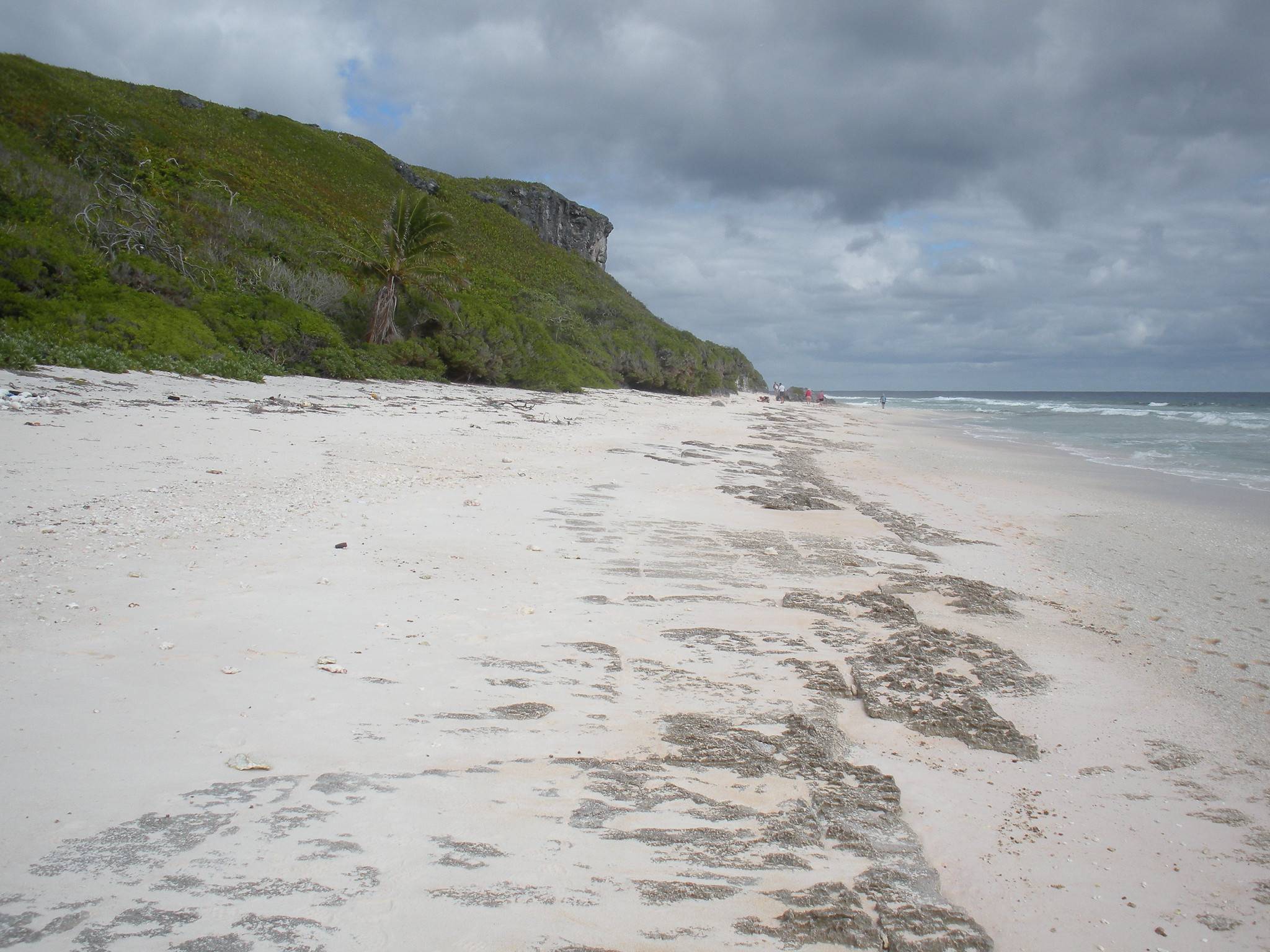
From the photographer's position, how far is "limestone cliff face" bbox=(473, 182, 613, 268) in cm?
5975

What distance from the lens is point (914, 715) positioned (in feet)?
11.1

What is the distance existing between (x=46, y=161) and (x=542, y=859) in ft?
70.1

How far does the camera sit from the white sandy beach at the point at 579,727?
1.96 m

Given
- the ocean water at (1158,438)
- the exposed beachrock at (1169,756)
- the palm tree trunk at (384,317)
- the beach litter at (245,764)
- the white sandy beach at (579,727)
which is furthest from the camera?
the palm tree trunk at (384,317)

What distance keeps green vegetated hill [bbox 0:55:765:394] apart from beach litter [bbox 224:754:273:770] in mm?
9850

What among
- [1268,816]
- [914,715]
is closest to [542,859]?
[914,715]

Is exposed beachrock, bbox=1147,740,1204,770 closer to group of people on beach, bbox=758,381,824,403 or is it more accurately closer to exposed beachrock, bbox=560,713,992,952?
exposed beachrock, bbox=560,713,992,952

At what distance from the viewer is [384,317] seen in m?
18.8

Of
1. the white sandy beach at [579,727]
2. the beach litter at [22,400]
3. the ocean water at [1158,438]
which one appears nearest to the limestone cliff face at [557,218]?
the ocean water at [1158,438]

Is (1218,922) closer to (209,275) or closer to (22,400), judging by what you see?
(22,400)

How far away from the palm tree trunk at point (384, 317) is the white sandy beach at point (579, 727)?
→ 12.2 m

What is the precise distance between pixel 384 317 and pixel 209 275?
400 centimetres

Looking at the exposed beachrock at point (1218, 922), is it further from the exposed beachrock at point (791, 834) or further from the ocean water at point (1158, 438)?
the ocean water at point (1158, 438)

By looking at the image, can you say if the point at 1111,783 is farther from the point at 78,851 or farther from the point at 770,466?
the point at 770,466
